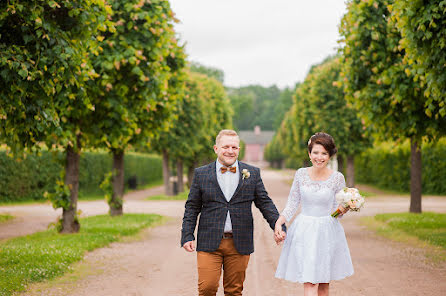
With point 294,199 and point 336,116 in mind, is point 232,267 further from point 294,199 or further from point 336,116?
point 336,116

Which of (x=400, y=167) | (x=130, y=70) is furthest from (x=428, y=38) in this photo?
(x=400, y=167)

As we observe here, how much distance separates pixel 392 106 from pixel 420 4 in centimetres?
410

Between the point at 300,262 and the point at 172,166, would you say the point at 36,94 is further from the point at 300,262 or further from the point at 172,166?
the point at 172,166

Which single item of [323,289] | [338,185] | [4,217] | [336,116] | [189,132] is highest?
[336,116]

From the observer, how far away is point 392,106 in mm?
12297

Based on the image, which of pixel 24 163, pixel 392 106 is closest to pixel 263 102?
pixel 24 163

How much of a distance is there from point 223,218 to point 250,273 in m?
3.87

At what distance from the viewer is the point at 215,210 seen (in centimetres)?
481

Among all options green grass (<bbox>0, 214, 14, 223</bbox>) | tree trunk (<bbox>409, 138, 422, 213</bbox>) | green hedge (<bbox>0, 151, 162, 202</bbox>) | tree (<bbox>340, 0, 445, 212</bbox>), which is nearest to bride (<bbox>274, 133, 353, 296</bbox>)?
tree (<bbox>340, 0, 445, 212</bbox>)

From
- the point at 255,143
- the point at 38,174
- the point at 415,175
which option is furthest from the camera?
the point at 255,143

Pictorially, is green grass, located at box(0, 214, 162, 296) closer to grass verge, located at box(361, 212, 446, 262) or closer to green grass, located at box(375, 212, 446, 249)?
grass verge, located at box(361, 212, 446, 262)

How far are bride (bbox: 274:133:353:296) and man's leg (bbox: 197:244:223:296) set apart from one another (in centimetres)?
60

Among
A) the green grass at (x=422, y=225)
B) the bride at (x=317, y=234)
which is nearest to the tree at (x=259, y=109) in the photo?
the green grass at (x=422, y=225)

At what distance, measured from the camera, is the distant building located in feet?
432
